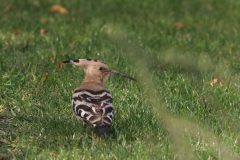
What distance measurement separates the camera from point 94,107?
12.8 feet

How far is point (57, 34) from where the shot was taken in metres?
7.48

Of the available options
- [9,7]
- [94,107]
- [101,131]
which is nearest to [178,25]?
[9,7]

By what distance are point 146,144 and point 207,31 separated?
15.5ft

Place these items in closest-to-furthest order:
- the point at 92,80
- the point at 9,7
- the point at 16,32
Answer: the point at 92,80, the point at 16,32, the point at 9,7

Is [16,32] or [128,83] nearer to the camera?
[128,83]

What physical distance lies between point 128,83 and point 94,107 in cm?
167

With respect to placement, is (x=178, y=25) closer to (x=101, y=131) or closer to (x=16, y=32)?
(x=16, y=32)

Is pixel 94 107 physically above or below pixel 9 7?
above

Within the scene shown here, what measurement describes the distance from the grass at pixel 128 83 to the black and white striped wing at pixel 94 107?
195 millimetres

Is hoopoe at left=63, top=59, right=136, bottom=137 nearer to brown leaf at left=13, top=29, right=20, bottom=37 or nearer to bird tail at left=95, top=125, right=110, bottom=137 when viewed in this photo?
bird tail at left=95, top=125, right=110, bottom=137

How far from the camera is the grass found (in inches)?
153

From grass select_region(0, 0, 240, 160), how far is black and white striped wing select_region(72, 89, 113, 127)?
20 cm

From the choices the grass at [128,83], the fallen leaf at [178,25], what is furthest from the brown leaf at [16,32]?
the fallen leaf at [178,25]

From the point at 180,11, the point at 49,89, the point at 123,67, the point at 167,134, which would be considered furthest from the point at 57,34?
the point at 167,134
